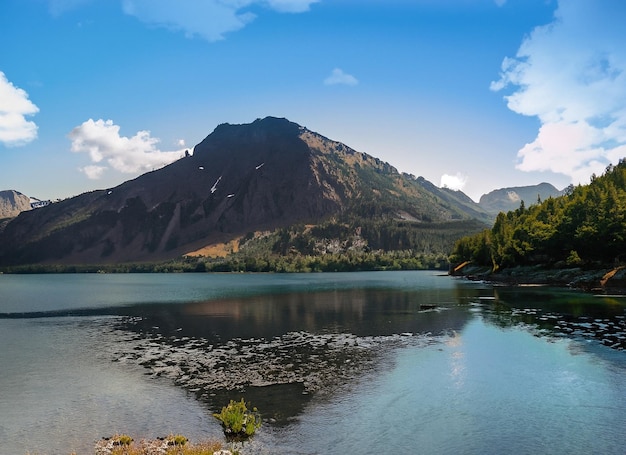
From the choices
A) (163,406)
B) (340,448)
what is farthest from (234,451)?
(163,406)

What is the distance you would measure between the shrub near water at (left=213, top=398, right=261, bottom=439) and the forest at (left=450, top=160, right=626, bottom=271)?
122 m

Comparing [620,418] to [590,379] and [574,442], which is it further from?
[590,379]

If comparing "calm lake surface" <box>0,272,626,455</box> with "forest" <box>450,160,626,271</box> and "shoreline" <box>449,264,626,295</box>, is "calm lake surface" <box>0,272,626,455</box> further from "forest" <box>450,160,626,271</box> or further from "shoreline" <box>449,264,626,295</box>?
"forest" <box>450,160,626,271</box>

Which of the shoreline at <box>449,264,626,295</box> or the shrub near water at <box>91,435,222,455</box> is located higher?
the shoreline at <box>449,264,626,295</box>

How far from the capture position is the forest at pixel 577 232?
127 m

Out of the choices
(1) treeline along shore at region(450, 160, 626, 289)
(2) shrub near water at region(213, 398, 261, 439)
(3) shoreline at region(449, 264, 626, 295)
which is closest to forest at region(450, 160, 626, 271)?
(1) treeline along shore at region(450, 160, 626, 289)

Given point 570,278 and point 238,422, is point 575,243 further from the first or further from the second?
point 238,422

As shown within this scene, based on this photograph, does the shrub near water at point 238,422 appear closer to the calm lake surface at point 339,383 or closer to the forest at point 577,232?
the calm lake surface at point 339,383

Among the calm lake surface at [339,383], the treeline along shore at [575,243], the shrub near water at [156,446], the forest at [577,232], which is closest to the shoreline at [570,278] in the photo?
the treeline along shore at [575,243]

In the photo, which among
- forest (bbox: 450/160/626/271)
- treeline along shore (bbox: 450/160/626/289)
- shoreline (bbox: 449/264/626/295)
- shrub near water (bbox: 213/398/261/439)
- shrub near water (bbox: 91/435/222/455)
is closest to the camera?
shrub near water (bbox: 91/435/222/455)

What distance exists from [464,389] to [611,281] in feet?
337

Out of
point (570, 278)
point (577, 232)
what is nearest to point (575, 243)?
point (577, 232)

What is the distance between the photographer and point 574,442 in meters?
28.9

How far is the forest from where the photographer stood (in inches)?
5007
